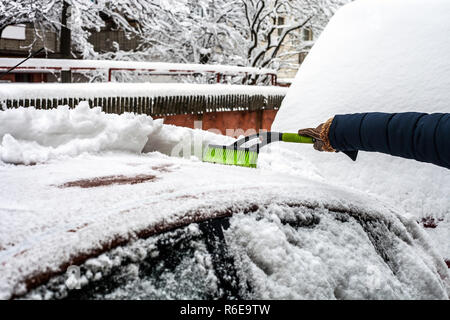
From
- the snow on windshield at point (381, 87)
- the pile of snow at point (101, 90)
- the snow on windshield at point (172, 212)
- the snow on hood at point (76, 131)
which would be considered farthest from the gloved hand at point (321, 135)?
the pile of snow at point (101, 90)

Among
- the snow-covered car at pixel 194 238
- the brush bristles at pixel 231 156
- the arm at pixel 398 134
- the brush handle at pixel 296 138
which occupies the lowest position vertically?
the brush bristles at pixel 231 156

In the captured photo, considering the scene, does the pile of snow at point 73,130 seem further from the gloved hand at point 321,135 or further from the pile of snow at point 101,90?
the pile of snow at point 101,90

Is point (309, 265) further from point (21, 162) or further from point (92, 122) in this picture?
point (92, 122)

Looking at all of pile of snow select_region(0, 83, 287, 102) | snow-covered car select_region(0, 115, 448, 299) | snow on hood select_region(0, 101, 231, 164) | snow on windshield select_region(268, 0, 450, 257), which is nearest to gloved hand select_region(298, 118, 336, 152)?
snow-covered car select_region(0, 115, 448, 299)

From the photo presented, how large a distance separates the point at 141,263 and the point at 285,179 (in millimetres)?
818

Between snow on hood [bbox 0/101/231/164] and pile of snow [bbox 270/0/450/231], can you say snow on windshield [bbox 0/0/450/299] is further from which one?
pile of snow [bbox 270/0/450/231]

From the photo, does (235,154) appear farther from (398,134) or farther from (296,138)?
(398,134)

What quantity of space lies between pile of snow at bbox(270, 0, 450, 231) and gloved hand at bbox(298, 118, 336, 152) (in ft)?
2.40

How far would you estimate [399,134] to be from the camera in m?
1.94

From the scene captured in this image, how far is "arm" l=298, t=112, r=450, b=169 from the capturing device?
1.79 metres

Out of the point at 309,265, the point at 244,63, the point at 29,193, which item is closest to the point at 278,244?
the point at 309,265

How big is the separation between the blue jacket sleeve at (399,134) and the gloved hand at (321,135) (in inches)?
1.0

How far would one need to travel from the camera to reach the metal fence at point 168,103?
4.35 metres
